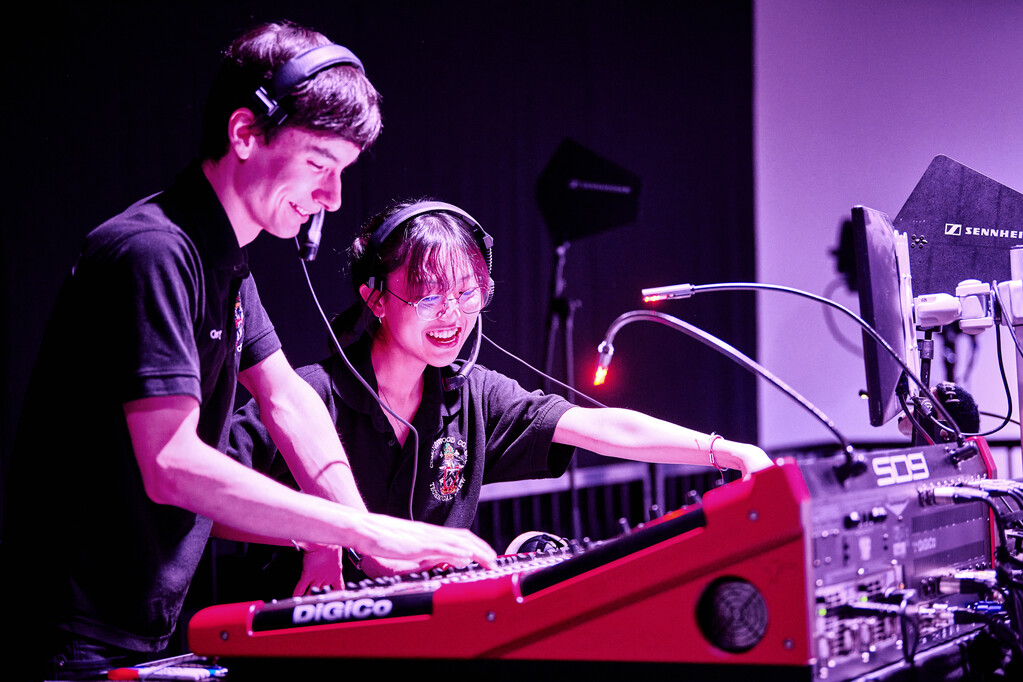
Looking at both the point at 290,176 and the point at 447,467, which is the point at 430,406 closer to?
the point at 447,467

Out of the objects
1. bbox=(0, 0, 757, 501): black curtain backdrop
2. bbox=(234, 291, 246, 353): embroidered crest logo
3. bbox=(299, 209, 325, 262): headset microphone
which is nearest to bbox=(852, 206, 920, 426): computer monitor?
bbox=(299, 209, 325, 262): headset microphone

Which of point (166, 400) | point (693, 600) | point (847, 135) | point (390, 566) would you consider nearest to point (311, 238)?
point (166, 400)

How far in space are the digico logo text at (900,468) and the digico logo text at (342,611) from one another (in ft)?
1.92

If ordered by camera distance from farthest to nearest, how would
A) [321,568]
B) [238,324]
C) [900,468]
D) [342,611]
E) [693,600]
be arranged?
1. [321,568]
2. [238,324]
3. [900,468]
4. [342,611]
5. [693,600]

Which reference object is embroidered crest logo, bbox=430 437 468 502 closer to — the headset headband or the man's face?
the headset headband

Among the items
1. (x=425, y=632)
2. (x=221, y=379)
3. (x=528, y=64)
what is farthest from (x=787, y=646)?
(x=528, y=64)

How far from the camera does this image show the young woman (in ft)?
5.88

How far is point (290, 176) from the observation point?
1.23m

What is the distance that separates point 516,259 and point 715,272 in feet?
4.67

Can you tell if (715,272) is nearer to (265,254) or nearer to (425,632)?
(265,254)

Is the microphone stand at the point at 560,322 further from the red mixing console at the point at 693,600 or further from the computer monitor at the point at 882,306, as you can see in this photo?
the red mixing console at the point at 693,600

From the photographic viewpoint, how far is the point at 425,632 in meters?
0.98

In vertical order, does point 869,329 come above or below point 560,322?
below

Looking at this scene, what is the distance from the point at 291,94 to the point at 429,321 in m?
0.68
